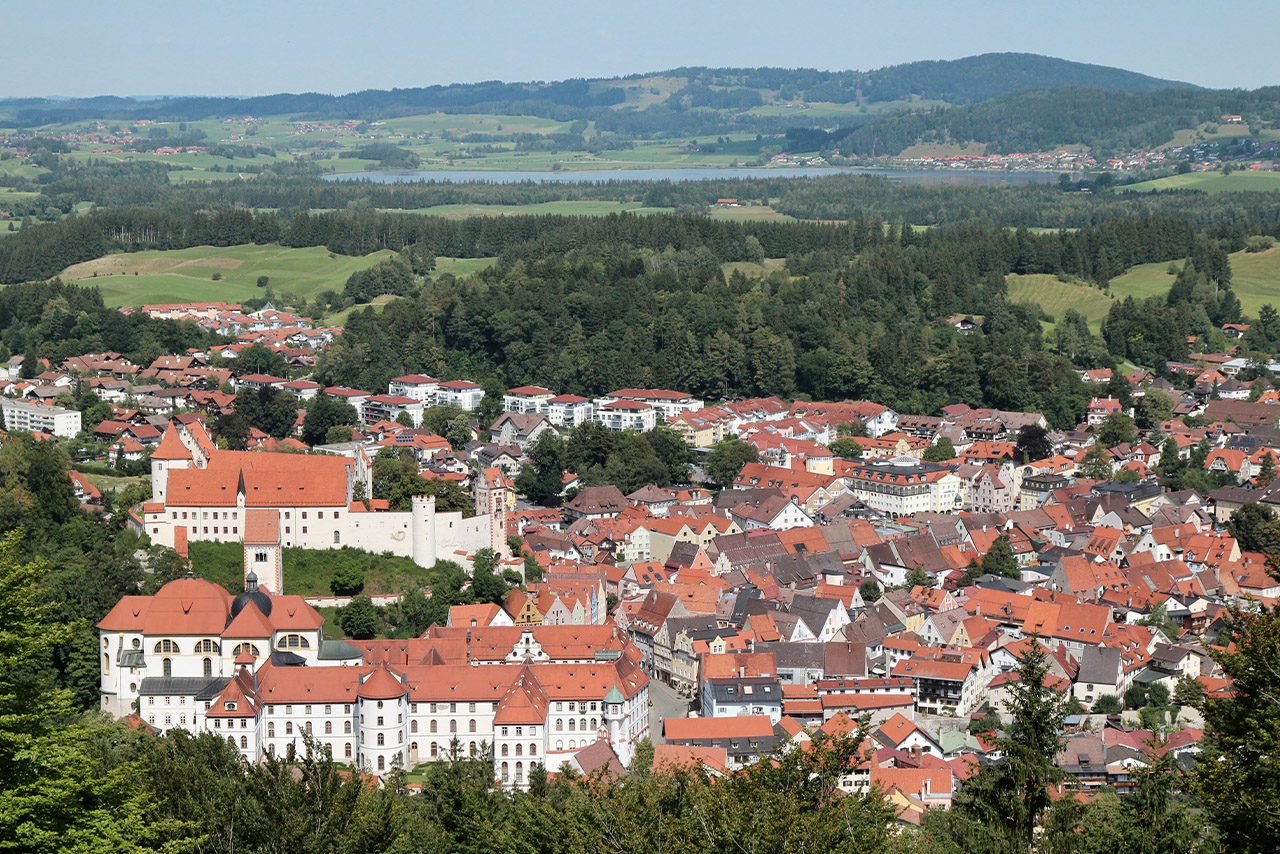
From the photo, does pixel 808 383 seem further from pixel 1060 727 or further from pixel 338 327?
pixel 1060 727

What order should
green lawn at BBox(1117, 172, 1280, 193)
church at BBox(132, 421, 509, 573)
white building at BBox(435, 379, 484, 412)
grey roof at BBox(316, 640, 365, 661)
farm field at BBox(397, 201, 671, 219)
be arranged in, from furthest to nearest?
1. green lawn at BBox(1117, 172, 1280, 193)
2. farm field at BBox(397, 201, 671, 219)
3. white building at BBox(435, 379, 484, 412)
4. church at BBox(132, 421, 509, 573)
5. grey roof at BBox(316, 640, 365, 661)

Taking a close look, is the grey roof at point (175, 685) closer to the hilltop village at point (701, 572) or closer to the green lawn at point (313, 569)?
the hilltop village at point (701, 572)

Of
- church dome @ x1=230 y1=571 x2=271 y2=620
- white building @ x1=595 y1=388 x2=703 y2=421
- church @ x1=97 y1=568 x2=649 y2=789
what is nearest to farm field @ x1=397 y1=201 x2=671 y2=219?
white building @ x1=595 y1=388 x2=703 y2=421

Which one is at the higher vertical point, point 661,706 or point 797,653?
point 797,653

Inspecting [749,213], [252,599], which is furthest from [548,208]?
[252,599]

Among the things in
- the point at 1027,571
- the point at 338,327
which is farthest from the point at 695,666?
the point at 338,327

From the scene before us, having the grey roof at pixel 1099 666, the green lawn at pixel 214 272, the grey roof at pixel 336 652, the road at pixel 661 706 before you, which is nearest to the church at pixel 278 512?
the grey roof at pixel 336 652

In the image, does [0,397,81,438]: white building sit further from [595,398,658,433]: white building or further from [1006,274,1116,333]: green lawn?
[1006,274,1116,333]: green lawn

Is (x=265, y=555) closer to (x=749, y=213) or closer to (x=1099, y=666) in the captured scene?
(x=1099, y=666)
